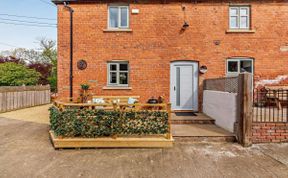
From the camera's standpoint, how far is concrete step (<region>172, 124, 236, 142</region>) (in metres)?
6.04

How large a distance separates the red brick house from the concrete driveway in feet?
14.2

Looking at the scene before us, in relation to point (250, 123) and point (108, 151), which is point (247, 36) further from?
point (108, 151)

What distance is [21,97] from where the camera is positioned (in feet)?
43.3

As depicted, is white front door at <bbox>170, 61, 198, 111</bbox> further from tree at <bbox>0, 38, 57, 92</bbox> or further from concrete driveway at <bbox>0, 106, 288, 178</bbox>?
tree at <bbox>0, 38, 57, 92</bbox>

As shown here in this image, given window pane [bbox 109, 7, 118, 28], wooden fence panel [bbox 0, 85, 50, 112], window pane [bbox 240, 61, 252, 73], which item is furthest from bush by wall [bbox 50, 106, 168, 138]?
wooden fence panel [bbox 0, 85, 50, 112]

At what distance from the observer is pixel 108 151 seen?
211 inches

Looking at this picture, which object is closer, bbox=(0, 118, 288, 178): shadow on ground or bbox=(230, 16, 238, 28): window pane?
bbox=(0, 118, 288, 178): shadow on ground

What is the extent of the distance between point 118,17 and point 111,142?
6816 mm

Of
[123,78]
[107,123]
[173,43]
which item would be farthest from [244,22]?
[107,123]

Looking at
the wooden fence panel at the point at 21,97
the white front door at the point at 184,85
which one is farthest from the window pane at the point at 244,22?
the wooden fence panel at the point at 21,97

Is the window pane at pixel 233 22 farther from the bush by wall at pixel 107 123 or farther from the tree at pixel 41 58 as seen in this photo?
the tree at pixel 41 58

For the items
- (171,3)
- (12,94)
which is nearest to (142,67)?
(171,3)

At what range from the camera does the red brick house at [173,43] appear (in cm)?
953

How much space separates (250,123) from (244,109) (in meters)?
0.47
